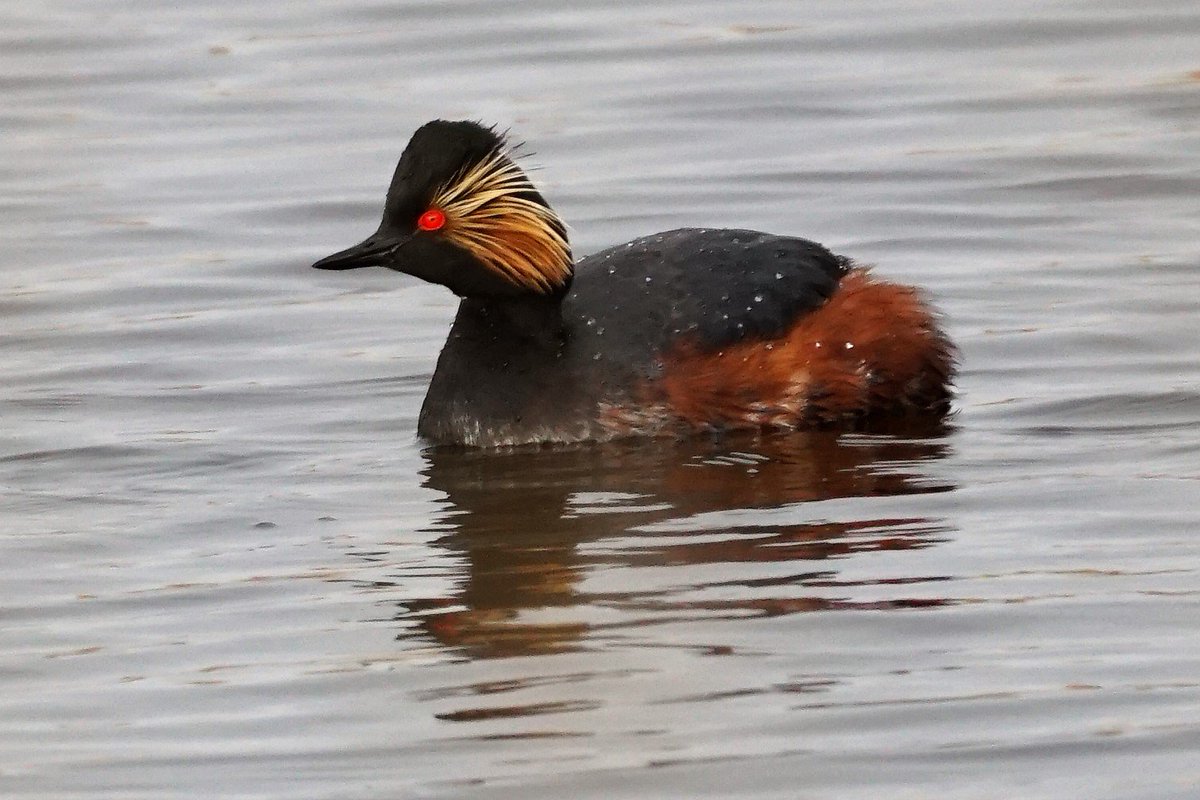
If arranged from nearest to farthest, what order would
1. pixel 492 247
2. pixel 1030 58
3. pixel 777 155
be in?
1. pixel 492 247
2. pixel 777 155
3. pixel 1030 58

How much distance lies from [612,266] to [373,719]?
3846mm

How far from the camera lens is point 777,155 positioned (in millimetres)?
14188

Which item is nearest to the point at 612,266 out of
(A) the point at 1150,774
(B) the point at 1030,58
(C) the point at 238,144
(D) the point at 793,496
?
(D) the point at 793,496

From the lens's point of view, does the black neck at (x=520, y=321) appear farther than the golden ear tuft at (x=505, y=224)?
Yes

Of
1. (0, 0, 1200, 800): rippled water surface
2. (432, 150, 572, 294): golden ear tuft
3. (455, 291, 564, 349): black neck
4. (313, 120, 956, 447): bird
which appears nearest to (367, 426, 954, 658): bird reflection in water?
(0, 0, 1200, 800): rippled water surface

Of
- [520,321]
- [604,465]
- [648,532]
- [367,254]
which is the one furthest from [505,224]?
[648,532]

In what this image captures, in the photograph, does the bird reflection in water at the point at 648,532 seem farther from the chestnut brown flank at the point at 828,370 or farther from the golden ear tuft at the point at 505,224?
the golden ear tuft at the point at 505,224

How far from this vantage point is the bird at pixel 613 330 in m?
9.04

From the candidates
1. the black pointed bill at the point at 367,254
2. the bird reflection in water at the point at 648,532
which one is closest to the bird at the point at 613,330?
the black pointed bill at the point at 367,254

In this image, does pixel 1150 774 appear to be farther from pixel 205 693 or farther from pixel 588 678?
pixel 205 693

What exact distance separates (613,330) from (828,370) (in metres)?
0.83

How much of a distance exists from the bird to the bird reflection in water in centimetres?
13

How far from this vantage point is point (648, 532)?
25.0ft

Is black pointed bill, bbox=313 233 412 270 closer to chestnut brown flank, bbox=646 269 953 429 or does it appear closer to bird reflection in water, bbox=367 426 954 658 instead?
bird reflection in water, bbox=367 426 954 658
